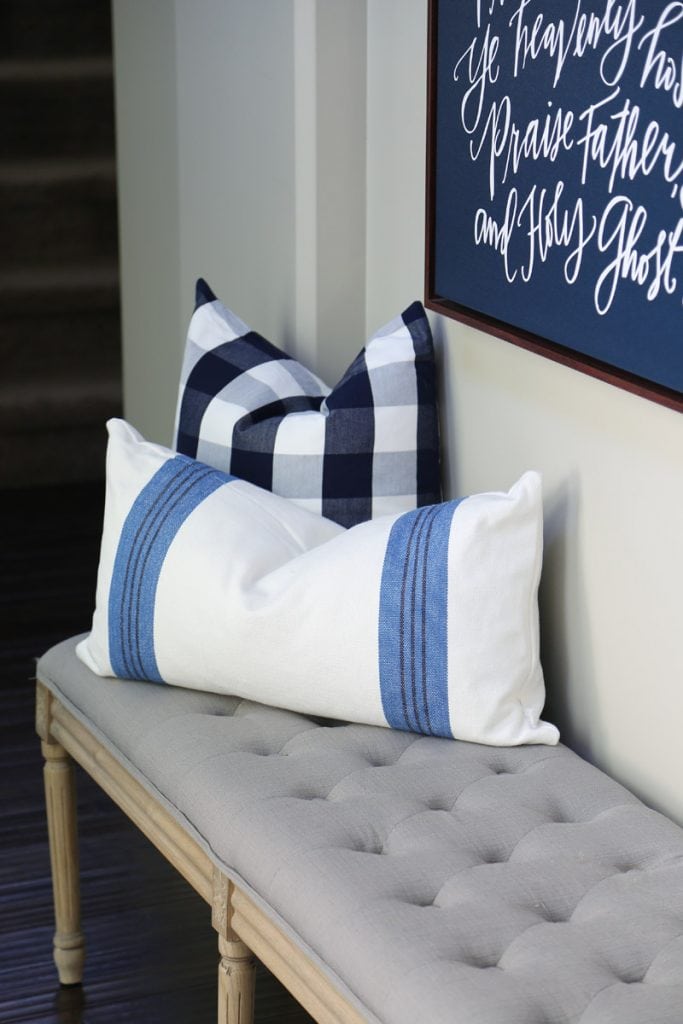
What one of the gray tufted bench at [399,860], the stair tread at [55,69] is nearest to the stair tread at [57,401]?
the stair tread at [55,69]

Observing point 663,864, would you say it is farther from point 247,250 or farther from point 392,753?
point 247,250

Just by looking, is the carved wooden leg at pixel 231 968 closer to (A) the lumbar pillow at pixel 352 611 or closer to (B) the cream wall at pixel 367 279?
(A) the lumbar pillow at pixel 352 611

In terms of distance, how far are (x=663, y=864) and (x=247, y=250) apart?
1384 mm

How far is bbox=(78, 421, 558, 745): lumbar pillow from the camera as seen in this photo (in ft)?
5.37

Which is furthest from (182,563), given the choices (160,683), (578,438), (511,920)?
(511,920)

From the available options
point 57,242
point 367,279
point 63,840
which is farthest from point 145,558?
point 57,242

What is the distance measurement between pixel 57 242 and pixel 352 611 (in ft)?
9.68

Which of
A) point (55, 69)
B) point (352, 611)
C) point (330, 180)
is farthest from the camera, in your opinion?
point (55, 69)

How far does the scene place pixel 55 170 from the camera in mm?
4246

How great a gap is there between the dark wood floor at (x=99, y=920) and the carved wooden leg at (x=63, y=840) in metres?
0.09

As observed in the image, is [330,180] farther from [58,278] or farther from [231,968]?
[58,278]

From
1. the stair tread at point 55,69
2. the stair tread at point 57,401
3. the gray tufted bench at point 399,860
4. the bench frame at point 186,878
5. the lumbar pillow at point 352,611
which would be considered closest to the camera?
the gray tufted bench at point 399,860

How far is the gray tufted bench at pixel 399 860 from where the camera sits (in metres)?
1.25

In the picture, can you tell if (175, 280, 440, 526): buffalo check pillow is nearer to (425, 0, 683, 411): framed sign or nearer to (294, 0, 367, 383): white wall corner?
(425, 0, 683, 411): framed sign
